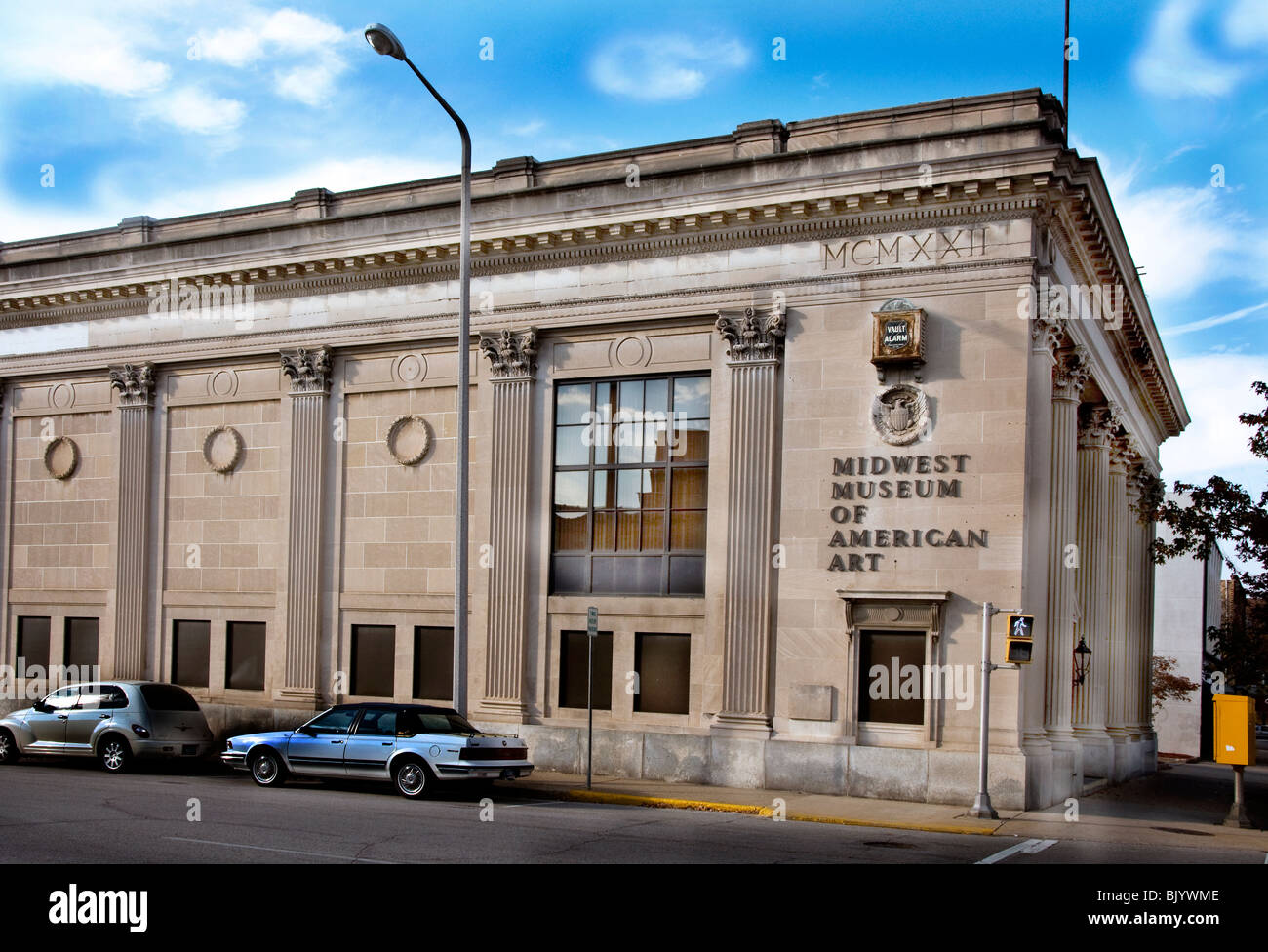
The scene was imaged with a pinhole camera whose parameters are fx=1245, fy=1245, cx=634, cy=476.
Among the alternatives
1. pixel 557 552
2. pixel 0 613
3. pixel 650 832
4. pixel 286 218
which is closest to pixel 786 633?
pixel 557 552

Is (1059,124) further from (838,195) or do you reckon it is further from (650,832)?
(650,832)

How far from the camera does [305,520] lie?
91.8ft

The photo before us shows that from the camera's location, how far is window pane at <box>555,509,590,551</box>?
2566cm

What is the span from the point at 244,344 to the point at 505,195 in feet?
25.2

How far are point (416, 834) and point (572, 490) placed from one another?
38.9 feet

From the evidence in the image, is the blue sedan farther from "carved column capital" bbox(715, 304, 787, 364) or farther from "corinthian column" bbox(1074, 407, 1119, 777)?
"corinthian column" bbox(1074, 407, 1119, 777)

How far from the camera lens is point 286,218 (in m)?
29.5

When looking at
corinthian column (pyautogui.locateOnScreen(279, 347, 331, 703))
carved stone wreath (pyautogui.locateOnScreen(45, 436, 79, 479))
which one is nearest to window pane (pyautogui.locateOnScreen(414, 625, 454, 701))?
corinthian column (pyautogui.locateOnScreen(279, 347, 331, 703))

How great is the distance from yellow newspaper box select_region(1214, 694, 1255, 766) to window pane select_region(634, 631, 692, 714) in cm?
934

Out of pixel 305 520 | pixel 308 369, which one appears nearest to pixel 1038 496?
pixel 305 520

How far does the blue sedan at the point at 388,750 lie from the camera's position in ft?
62.4

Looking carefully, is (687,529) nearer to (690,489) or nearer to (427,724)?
(690,489)

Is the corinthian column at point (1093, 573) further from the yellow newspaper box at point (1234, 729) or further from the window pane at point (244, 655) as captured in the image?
the window pane at point (244, 655)
